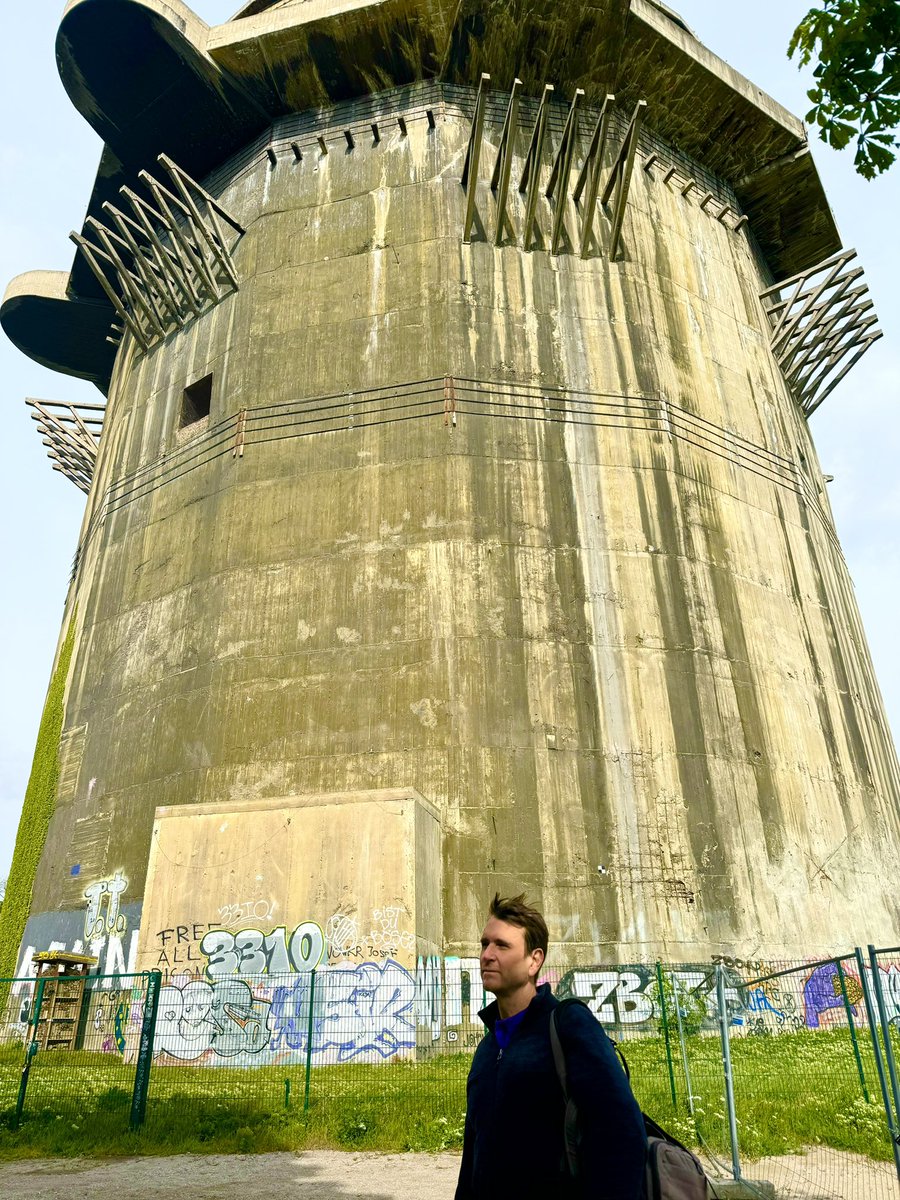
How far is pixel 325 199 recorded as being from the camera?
911 inches

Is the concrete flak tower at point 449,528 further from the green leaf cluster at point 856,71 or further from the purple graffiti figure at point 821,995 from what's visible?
the green leaf cluster at point 856,71

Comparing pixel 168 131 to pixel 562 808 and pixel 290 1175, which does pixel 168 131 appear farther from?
pixel 290 1175

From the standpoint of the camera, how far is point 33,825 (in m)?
21.5

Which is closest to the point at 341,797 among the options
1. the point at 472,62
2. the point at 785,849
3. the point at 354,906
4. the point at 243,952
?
the point at 354,906

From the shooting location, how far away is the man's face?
334cm

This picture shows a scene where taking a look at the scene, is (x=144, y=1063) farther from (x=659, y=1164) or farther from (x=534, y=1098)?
(x=659, y=1164)

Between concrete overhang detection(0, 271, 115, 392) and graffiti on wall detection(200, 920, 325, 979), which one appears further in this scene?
concrete overhang detection(0, 271, 115, 392)

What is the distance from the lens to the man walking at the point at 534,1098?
291 cm

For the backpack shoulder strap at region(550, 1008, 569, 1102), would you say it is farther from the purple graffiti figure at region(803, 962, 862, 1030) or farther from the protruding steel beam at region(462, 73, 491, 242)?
the protruding steel beam at region(462, 73, 491, 242)

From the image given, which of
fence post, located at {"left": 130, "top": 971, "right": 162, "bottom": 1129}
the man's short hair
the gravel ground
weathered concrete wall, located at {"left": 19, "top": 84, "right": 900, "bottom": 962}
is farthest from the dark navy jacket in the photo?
weathered concrete wall, located at {"left": 19, "top": 84, "right": 900, "bottom": 962}

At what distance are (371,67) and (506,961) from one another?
80.2ft

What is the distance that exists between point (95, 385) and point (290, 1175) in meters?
30.5

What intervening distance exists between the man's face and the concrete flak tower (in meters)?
11.2

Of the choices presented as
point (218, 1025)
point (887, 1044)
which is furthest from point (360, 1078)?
point (887, 1044)
